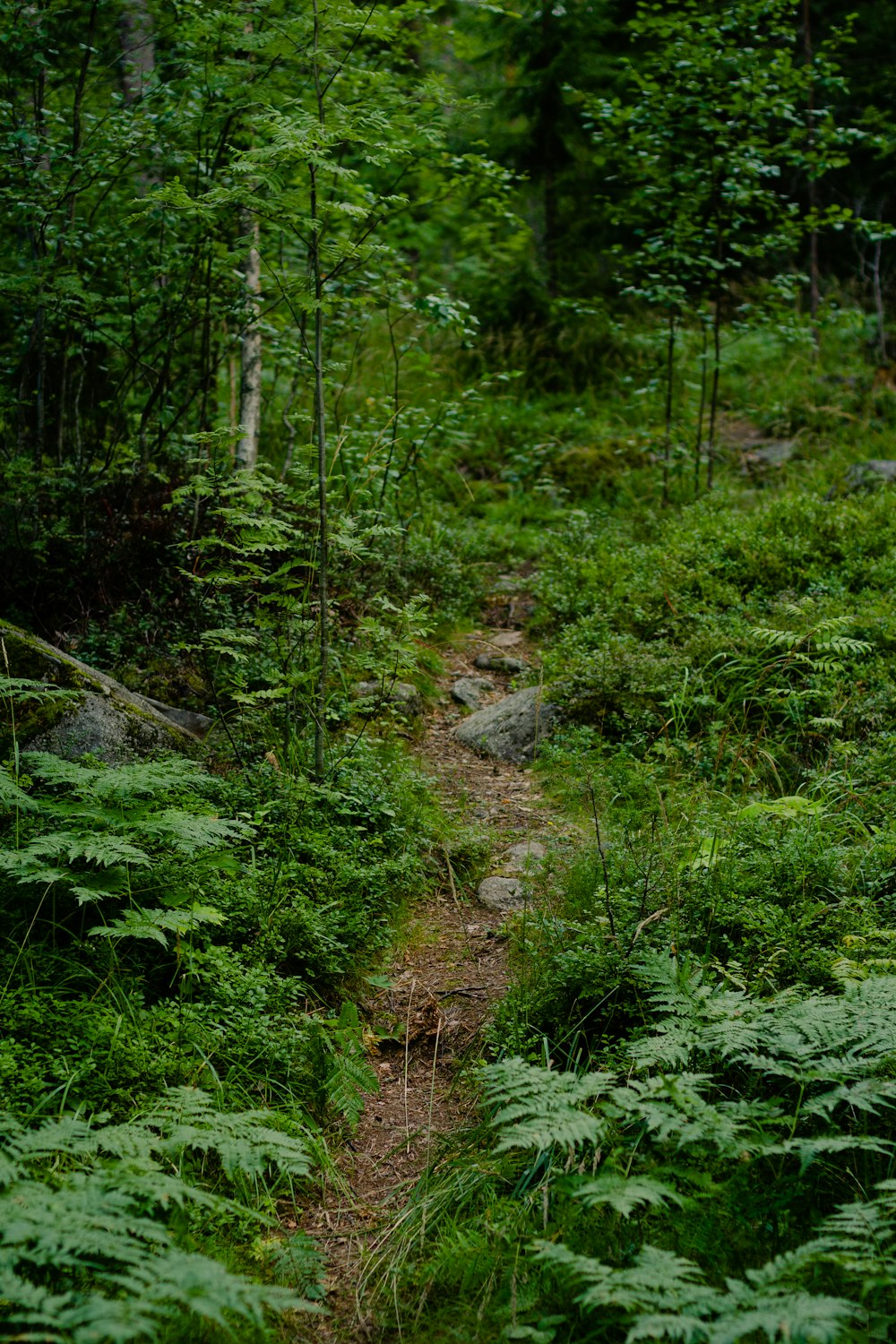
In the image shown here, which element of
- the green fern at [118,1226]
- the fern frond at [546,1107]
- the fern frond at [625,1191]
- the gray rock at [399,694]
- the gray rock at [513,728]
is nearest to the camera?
the green fern at [118,1226]

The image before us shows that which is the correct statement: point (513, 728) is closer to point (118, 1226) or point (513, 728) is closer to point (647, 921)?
point (647, 921)

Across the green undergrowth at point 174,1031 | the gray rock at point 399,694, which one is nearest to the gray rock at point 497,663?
the gray rock at point 399,694

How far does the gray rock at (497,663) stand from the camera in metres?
7.27

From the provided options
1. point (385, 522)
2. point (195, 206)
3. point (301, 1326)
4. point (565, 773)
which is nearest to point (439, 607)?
point (385, 522)

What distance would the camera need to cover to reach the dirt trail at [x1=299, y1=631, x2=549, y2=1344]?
9.62 ft

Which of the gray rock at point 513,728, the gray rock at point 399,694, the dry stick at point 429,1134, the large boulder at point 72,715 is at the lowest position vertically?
the dry stick at point 429,1134

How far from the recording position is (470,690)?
698 centimetres

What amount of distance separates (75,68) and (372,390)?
3.98m

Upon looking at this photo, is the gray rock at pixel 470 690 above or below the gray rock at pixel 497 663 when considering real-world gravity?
below

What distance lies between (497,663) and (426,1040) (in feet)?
12.9

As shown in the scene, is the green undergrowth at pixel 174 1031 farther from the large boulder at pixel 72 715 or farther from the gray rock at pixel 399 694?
the gray rock at pixel 399 694

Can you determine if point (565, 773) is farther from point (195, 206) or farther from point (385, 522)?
point (195, 206)

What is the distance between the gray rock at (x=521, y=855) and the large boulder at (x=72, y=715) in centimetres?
182

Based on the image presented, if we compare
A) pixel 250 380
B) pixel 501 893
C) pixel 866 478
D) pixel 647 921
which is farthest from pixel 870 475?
pixel 647 921
